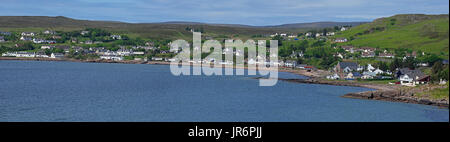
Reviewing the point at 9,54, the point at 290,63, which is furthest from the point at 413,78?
the point at 9,54

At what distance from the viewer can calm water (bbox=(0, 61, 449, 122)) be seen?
27266 mm

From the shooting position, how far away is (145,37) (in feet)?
389

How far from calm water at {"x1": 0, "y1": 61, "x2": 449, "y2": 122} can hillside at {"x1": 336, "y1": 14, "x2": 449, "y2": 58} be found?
37919 millimetres

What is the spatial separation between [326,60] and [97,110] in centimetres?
4739

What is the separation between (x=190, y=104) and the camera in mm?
32469

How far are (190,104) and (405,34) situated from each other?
69892 millimetres

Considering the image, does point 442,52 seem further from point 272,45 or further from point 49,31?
point 49,31

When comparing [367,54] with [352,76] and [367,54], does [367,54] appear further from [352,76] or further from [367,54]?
[352,76]

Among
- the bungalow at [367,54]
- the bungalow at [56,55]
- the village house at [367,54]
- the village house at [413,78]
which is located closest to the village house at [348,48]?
the village house at [367,54]

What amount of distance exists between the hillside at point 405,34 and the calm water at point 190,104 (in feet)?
124

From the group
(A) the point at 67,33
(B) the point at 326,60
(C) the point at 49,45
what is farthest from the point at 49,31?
(B) the point at 326,60

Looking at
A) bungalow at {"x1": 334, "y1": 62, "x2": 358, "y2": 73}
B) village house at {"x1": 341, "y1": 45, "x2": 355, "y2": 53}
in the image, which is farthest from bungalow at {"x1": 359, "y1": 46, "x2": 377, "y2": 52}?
bungalow at {"x1": 334, "y1": 62, "x2": 358, "y2": 73}

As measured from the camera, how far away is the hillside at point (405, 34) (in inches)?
3056
